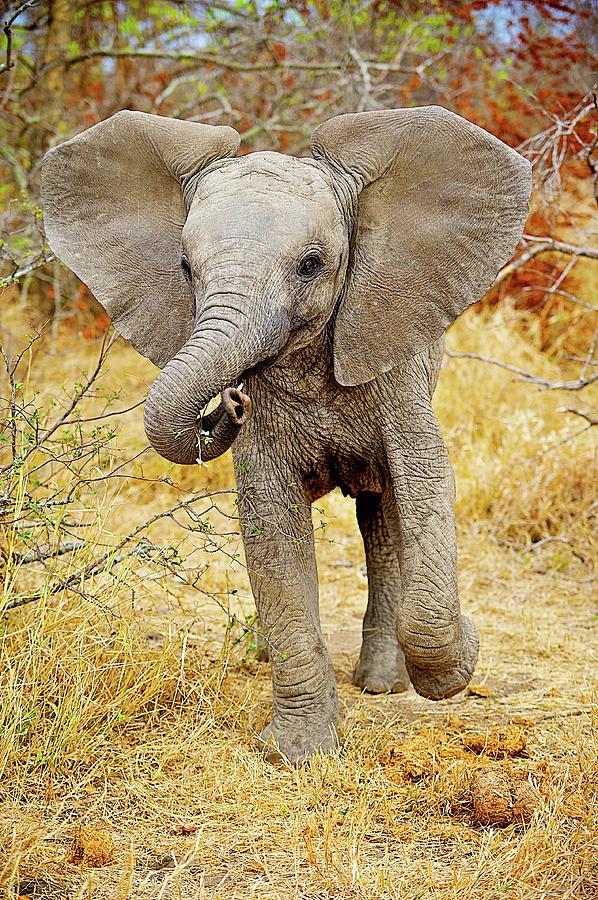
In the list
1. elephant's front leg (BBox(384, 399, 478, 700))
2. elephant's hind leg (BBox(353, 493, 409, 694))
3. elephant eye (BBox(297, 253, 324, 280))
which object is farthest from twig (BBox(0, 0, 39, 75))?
elephant's hind leg (BBox(353, 493, 409, 694))

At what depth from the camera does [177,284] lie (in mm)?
3666

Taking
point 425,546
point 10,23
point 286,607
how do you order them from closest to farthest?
point 425,546
point 286,607
point 10,23

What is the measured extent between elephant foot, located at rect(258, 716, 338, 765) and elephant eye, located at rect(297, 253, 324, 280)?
5.12 feet

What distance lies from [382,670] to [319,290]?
1874 millimetres

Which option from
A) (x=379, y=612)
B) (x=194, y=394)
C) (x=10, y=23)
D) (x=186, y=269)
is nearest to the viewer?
(x=194, y=394)

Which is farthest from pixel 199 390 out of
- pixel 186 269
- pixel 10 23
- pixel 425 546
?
pixel 10 23

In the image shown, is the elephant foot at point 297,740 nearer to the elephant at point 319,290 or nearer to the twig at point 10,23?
the elephant at point 319,290

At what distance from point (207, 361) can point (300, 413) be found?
34.8 inches

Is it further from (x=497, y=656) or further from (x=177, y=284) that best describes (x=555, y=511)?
(x=177, y=284)

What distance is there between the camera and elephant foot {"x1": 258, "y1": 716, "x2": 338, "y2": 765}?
375 cm

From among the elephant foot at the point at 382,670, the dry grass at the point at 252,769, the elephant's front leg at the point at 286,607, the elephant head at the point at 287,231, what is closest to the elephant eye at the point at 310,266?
the elephant head at the point at 287,231

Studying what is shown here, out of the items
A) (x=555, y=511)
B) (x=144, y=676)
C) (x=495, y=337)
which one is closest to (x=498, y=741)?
(x=144, y=676)

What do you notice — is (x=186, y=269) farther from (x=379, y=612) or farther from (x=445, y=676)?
(x=379, y=612)

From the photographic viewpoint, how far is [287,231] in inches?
123
